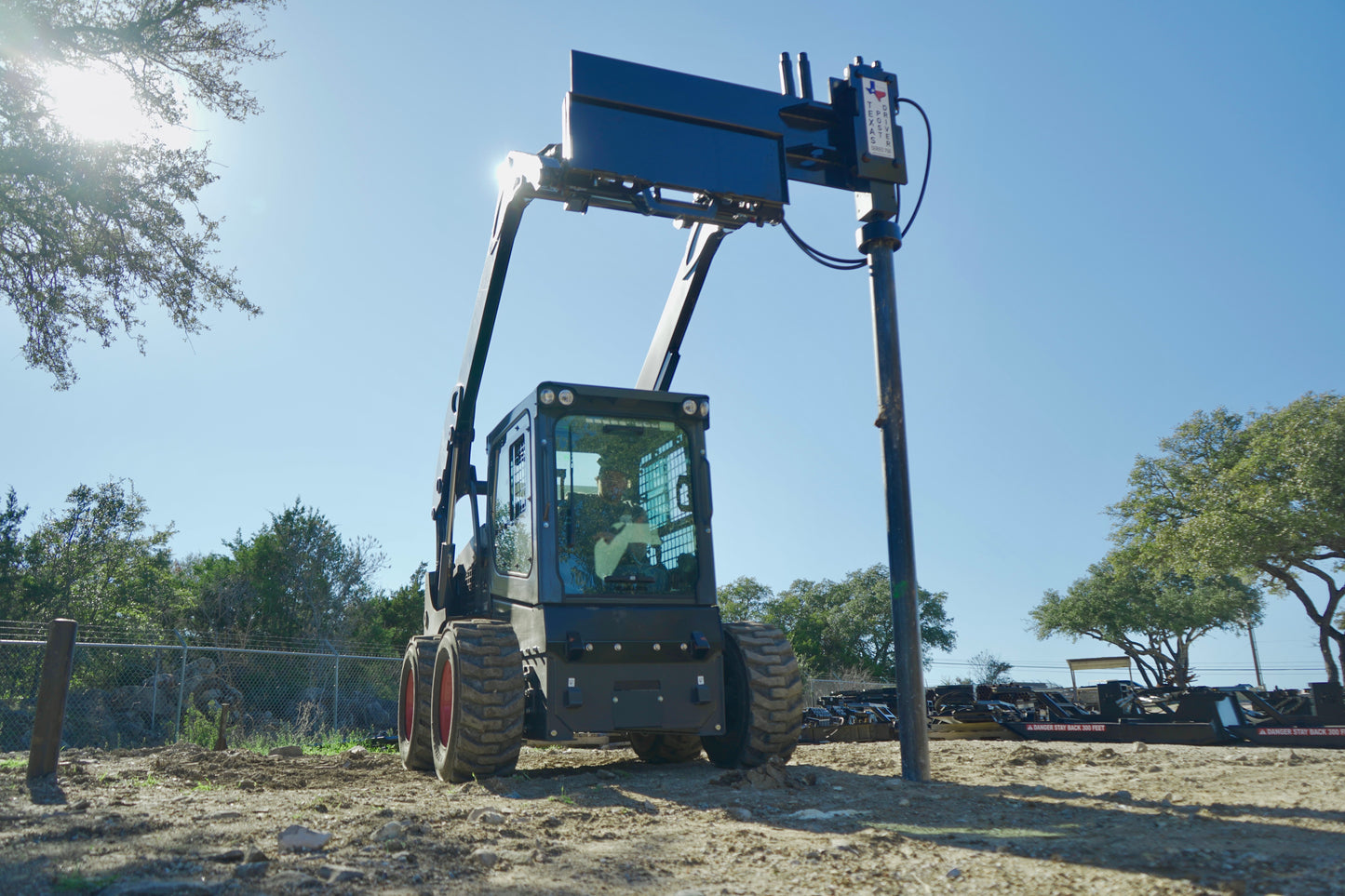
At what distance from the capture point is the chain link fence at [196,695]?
13.3 m

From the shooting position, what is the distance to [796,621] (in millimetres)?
57312

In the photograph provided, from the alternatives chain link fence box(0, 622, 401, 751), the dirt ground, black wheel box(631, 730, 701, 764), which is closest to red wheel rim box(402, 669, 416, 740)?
the dirt ground

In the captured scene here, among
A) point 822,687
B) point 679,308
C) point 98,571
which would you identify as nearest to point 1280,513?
point 822,687

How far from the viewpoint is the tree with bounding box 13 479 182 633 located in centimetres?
2370

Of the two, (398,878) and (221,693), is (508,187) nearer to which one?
(398,878)

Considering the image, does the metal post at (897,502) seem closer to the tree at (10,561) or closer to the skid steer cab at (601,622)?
the skid steer cab at (601,622)

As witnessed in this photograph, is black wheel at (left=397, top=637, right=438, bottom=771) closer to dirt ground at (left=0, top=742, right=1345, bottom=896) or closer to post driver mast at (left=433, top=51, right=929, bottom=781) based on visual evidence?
dirt ground at (left=0, top=742, right=1345, bottom=896)

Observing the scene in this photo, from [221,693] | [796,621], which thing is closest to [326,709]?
[221,693]

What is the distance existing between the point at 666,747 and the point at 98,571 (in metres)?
23.5

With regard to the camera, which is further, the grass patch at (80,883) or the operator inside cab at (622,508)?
the operator inside cab at (622,508)

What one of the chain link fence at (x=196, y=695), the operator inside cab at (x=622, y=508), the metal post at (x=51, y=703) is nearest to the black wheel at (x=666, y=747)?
the operator inside cab at (x=622, y=508)

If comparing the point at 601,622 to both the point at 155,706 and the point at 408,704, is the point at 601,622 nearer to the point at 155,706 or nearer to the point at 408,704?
the point at 408,704

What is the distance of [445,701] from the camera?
7.52 m

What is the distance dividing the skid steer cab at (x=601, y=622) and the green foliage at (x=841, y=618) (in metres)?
43.3
